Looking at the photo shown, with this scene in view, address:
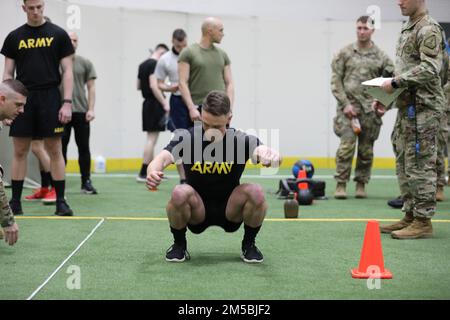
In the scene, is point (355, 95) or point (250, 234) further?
point (355, 95)

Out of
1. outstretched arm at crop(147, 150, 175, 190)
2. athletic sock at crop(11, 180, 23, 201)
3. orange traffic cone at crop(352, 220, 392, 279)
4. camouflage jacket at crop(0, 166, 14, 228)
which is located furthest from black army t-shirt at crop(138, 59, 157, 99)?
orange traffic cone at crop(352, 220, 392, 279)

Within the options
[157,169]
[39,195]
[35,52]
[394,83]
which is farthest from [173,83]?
[157,169]

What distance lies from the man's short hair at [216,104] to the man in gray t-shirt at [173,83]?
11.9ft

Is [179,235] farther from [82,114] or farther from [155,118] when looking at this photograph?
[155,118]

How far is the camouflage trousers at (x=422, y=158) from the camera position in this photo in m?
5.77

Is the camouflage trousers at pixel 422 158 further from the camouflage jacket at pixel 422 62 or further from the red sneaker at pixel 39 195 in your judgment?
the red sneaker at pixel 39 195

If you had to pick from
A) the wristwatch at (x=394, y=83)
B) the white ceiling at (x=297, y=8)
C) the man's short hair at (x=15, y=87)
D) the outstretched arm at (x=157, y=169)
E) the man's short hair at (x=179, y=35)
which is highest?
the white ceiling at (x=297, y=8)

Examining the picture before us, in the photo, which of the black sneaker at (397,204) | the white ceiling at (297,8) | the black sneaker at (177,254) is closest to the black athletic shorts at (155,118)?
the white ceiling at (297,8)

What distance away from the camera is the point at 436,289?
4203 mm

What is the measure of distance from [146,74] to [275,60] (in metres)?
3.73

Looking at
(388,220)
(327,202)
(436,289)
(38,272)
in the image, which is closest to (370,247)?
(436,289)

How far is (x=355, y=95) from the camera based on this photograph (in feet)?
28.2

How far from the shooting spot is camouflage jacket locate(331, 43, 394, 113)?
8570 millimetres
